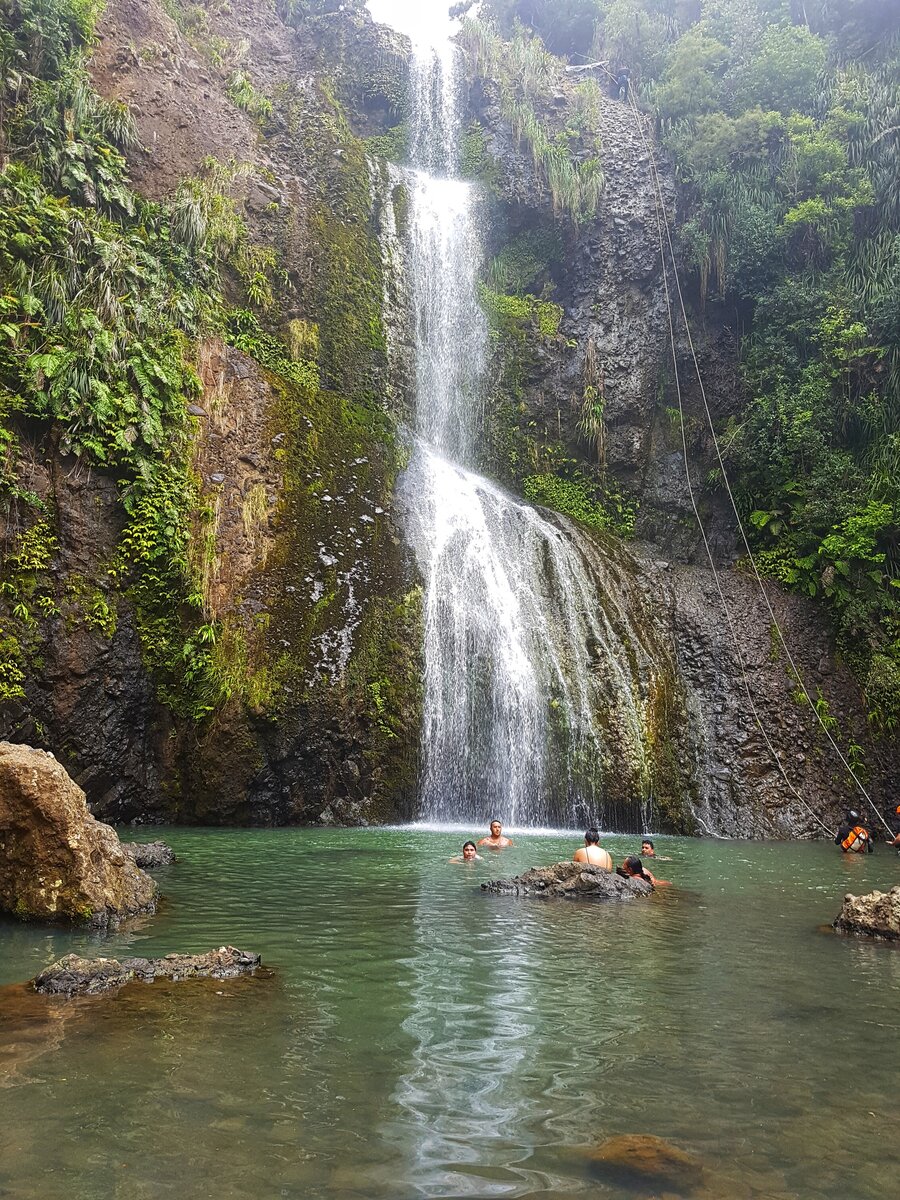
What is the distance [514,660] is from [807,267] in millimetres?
13892

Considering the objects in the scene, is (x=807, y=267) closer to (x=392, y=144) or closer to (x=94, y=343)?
(x=392, y=144)

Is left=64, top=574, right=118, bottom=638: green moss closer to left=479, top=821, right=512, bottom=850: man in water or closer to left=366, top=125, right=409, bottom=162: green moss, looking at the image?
left=479, top=821, right=512, bottom=850: man in water

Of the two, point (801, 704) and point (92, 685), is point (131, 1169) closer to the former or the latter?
point (92, 685)

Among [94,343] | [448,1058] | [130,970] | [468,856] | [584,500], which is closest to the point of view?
[448,1058]

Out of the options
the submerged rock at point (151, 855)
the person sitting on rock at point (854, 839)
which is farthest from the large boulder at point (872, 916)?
the person sitting on rock at point (854, 839)

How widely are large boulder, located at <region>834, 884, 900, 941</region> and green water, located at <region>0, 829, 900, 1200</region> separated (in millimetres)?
312

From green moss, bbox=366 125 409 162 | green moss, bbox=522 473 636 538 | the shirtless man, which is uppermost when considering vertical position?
green moss, bbox=366 125 409 162

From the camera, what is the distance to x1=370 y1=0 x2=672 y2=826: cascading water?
14.4 m

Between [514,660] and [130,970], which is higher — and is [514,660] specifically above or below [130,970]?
above

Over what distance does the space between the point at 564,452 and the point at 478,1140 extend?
20.4 meters

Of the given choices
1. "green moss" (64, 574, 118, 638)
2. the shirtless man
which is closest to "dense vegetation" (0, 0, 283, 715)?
"green moss" (64, 574, 118, 638)

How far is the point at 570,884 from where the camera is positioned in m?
7.85

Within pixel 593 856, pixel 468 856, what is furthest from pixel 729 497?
pixel 593 856

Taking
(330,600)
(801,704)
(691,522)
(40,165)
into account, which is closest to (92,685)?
(330,600)
